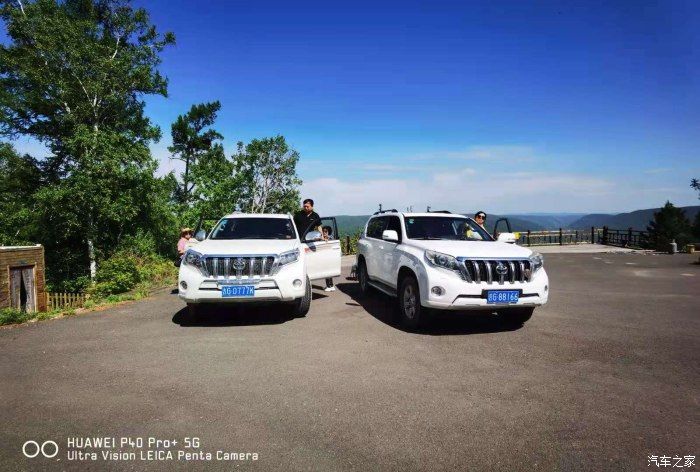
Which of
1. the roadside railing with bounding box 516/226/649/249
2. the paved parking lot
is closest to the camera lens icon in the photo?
the paved parking lot

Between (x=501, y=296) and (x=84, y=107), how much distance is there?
80.5 feet

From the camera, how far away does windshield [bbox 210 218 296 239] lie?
24.1 ft

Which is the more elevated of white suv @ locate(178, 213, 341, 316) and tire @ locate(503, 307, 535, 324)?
white suv @ locate(178, 213, 341, 316)

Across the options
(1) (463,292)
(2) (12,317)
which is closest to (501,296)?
(1) (463,292)

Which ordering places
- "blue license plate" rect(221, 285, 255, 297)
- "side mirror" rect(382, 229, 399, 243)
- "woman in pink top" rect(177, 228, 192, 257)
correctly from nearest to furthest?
1. "blue license plate" rect(221, 285, 255, 297)
2. "side mirror" rect(382, 229, 399, 243)
3. "woman in pink top" rect(177, 228, 192, 257)

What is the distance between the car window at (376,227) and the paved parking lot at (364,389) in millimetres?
2165

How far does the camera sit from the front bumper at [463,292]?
5.37 m

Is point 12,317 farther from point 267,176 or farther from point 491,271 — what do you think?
point 267,176

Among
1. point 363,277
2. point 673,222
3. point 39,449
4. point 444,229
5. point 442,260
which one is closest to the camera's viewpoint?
point 39,449

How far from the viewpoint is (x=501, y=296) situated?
5402 mm

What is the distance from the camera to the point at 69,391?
378 cm

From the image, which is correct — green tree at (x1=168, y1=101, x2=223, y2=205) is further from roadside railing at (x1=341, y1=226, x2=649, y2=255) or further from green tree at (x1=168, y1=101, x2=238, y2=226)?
roadside railing at (x1=341, y1=226, x2=649, y2=255)

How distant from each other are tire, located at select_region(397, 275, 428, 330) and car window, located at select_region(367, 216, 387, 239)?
1.99 metres

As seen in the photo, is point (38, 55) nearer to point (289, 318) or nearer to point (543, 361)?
point (289, 318)
